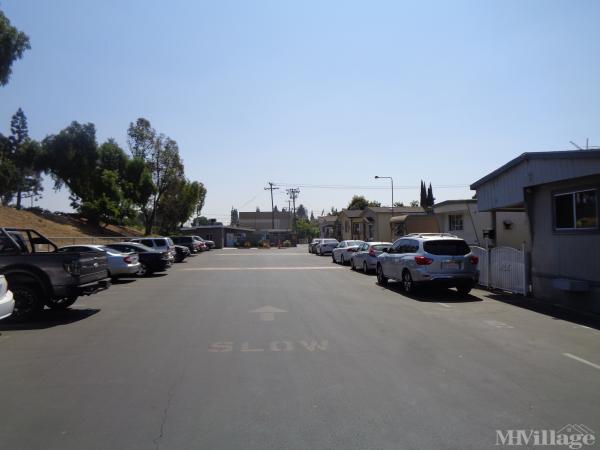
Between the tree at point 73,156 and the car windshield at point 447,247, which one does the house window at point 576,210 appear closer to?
the car windshield at point 447,247

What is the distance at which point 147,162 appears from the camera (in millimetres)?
56250

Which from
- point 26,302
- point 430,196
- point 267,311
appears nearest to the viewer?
point 26,302

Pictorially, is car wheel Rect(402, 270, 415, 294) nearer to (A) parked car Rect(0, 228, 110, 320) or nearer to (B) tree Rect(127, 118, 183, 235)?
(A) parked car Rect(0, 228, 110, 320)

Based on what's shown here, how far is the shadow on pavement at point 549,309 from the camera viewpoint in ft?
33.8

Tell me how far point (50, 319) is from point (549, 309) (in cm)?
1141

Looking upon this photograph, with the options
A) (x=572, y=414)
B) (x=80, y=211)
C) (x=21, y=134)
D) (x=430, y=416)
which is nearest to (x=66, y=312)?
(x=430, y=416)

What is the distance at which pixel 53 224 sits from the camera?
141 feet

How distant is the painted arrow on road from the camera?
10.6 metres

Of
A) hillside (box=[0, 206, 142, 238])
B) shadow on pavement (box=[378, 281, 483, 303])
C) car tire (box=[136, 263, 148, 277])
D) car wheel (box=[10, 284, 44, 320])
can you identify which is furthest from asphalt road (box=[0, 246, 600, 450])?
hillside (box=[0, 206, 142, 238])

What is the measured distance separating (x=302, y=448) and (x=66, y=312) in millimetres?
9486

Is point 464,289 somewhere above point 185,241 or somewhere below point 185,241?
below

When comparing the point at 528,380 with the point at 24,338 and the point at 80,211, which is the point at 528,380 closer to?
the point at 24,338

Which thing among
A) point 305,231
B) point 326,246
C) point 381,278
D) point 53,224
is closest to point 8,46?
→ point 53,224

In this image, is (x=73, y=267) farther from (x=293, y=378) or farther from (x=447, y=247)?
(x=447, y=247)
